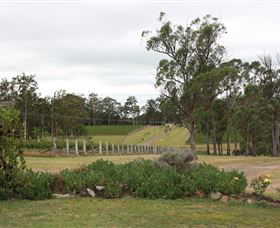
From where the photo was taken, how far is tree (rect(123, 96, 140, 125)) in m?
140

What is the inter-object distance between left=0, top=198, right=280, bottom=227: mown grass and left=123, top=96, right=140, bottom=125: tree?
129 m

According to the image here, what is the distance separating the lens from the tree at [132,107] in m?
140

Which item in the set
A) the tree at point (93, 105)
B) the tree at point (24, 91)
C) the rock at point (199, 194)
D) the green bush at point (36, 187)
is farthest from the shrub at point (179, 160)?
the tree at point (93, 105)

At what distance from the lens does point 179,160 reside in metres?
13.2

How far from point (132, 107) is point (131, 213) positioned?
13158 cm

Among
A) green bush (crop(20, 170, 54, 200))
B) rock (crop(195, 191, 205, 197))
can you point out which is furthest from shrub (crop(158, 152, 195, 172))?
green bush (crop(20, 170, 54, 200))

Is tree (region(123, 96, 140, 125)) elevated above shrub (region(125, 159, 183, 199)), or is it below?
above

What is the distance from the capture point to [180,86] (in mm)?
41812

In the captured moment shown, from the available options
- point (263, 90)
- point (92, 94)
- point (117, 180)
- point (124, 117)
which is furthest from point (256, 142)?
point (124, 117)

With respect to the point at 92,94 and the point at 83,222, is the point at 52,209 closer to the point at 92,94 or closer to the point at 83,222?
the point at 83,222

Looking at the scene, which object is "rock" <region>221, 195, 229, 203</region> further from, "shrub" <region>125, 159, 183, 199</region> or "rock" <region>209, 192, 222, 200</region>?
"shrub" <region>125, 159, 183, 199</region>

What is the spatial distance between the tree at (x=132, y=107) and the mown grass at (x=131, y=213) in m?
129

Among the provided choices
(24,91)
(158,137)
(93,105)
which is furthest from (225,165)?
(93,105)

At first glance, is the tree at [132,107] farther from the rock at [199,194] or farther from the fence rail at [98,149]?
the rock at [199,194]
